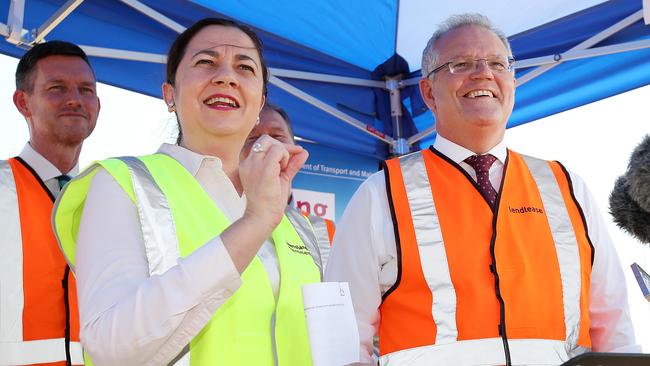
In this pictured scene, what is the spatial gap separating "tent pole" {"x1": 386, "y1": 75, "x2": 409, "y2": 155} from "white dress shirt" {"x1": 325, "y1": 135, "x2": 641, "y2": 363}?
122 inches

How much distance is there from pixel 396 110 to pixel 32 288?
138 inches

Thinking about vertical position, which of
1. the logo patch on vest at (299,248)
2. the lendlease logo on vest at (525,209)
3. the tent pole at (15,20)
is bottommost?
the logo patch on vest at (299,248)

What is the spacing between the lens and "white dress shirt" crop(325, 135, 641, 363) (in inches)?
91.6

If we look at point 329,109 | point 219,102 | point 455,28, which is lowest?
point 219,102

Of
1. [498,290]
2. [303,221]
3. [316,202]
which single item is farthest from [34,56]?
[316,202]

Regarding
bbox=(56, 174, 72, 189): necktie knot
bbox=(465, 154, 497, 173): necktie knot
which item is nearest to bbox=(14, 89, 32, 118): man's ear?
bbox=(56, 174, 72, 189): necktie knot

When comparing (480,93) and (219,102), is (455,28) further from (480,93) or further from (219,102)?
(219,102)

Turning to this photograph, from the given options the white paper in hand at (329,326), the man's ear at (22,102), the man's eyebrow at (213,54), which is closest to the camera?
the white paper in hand at (329,326)

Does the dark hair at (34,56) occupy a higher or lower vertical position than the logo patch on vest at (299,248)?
higher

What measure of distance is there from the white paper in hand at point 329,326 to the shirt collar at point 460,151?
1075mm

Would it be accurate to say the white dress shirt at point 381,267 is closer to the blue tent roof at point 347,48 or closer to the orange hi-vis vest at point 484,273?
the orange hi-vis vest at point 484,273

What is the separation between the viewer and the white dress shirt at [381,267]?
233 centimetres

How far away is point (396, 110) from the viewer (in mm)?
5621

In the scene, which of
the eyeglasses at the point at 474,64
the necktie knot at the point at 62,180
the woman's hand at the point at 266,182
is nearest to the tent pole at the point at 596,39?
the eyeglasses at the point at 474,64
